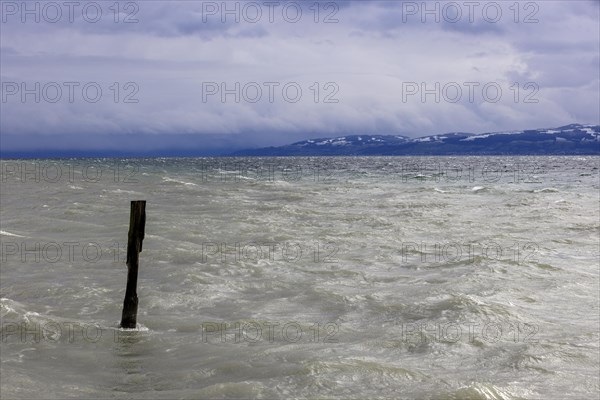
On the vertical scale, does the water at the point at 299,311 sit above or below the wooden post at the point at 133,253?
below

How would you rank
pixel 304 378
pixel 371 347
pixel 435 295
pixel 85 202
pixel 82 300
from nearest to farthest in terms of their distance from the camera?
pixel 304 378, pixel 371 347, pixel 82 300, pixel 435 295, pixel 85 202

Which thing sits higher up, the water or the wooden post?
the wooden post

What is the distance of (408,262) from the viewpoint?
1872cm

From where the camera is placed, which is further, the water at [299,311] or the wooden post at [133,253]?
the wooden post at [133,253]

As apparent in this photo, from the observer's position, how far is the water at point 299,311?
8.55m

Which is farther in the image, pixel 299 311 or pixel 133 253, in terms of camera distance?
pixel 299 311

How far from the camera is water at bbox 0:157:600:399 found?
337 inches

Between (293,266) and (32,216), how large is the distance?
14.6 metres

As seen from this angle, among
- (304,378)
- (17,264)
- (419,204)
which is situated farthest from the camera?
(419,204)

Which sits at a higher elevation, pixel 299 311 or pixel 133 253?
pixel 133 253

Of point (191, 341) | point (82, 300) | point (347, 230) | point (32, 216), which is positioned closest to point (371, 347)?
point (191, 341)

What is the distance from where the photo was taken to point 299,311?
1270 cm

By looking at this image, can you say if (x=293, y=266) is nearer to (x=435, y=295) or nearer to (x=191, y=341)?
(x=435, y=295)

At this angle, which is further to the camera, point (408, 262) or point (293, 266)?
point (408, 262)
